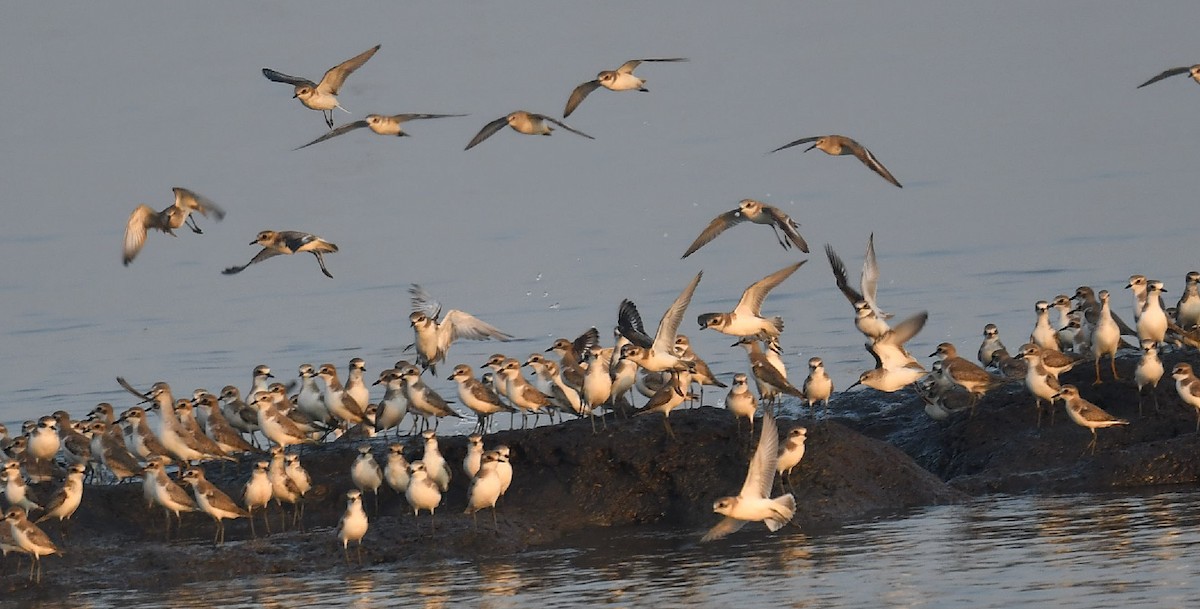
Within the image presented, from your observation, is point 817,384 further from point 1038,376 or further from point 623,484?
point 623,484

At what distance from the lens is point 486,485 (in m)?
18.6

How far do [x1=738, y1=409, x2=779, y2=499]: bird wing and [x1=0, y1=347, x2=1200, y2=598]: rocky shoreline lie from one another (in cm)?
115

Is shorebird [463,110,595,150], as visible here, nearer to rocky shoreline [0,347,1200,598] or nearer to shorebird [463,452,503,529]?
rocky shoreline [0,347,1200,598]

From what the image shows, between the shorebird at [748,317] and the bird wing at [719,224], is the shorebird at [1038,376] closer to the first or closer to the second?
the shorebird at [748,317]

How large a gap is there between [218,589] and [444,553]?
1.98 m

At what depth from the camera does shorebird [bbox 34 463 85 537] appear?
18.9 metres

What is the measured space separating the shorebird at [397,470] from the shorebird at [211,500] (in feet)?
4.31

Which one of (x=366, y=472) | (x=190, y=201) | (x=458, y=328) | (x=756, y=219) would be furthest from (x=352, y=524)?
(x=190, y=201)

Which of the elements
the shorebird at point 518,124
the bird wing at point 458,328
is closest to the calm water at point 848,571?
the bird wing at point 458,328

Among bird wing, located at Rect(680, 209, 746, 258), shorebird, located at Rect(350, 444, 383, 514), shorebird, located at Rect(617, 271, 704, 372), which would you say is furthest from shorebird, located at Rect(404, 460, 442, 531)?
bird wing, located at Rect(680, 209, 746, 258)

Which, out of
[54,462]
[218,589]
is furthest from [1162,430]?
[54,462]

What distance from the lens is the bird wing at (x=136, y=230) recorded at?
81.7 feet

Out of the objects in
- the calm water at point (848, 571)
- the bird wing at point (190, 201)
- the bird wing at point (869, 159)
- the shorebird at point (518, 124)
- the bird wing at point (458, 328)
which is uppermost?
the shorebird at point (518, 124)

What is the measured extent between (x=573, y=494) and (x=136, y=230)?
795 cm
